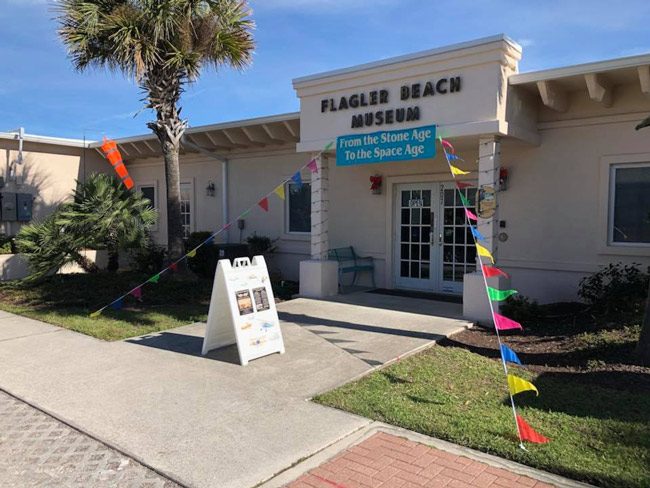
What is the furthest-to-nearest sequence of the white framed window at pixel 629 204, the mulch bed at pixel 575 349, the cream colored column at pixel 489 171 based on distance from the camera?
the white framed window at pixel 629 204
the cream colored column at pixel 489 171
the mulch bed at pixel 575 349

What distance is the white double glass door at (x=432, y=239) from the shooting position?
390 inches

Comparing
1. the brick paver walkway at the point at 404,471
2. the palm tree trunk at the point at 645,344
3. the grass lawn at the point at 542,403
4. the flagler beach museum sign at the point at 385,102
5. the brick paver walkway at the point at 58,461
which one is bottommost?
the brick paver walkway at the point at 58,461

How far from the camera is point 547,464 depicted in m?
3.54

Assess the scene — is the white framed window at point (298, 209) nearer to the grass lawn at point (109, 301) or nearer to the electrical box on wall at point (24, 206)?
the grass lawn at point (109, 301)

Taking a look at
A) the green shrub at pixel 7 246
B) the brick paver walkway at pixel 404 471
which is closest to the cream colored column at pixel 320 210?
the brick paver walkway at pixel 404 471

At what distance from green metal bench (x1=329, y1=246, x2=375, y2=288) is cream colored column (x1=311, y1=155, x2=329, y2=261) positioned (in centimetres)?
80

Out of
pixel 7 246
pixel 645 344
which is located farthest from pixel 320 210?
pixel 7 246

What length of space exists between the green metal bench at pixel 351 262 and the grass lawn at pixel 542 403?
4417 mm

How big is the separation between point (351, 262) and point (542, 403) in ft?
21.4

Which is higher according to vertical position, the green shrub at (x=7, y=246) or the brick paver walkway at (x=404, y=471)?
the green shrub at (x=7, y=246)

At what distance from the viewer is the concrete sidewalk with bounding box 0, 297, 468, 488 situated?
150 inches

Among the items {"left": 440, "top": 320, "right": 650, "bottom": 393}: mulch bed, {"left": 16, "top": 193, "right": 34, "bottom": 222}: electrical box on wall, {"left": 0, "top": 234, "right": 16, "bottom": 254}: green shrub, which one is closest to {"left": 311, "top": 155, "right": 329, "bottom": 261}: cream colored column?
{"left": 440, "top": 320, "right": 650, "bottom": 393}: mulch bed

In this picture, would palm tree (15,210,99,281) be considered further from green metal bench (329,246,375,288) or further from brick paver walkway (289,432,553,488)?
brick paver walkway (289,432,553,488)

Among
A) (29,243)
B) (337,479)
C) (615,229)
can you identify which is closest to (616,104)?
(615,229)
